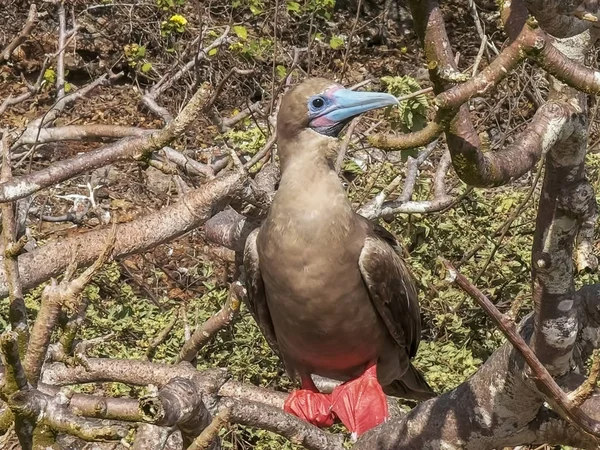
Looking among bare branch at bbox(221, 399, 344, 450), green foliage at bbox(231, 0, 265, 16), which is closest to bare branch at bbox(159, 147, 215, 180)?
bare branch at bbox(221, 399, 344, 450)

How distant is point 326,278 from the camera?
3422 millimetres

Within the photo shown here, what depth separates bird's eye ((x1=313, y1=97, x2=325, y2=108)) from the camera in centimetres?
336

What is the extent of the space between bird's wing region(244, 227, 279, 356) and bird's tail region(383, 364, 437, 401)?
2.40 feet

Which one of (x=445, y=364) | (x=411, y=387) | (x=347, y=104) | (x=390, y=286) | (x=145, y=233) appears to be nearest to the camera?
(x=347, y=104)

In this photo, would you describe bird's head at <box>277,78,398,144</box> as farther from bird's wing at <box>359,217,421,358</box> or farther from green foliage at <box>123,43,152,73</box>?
green foliage at <box>123,43,152,73</box>

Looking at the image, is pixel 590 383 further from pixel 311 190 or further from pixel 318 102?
pixel 318 102

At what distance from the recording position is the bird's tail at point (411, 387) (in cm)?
433

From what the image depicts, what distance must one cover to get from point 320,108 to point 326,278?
620mm

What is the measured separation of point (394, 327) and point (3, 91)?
22.3 ft

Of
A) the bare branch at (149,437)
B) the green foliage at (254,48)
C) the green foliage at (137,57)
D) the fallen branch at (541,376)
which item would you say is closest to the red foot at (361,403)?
the bare branch at (149,437)

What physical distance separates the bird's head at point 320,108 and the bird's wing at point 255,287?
0.51 meters

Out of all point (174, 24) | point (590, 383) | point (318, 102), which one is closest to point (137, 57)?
point (174, 24)

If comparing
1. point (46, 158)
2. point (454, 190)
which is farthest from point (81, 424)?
point (46, 158)

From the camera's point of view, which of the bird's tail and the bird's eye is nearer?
the bird's eye
